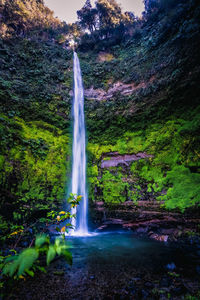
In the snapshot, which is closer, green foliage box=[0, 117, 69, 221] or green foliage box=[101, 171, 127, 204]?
green foliage box=[0, 117, 69, 221]

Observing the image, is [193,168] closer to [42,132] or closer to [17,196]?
[17,196]

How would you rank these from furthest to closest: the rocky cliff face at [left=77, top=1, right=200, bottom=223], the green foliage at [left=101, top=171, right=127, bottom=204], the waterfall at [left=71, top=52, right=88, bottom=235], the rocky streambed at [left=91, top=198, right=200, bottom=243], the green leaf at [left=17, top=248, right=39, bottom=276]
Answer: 1. the waterfall at [left=71, top=52, right=88, bottom=235]
2. the green foliage at [left=101, top=171, right=127, bottom=204]
3. the rocky cliff face at [left=77, top=1, right=200, bottom=223]
4. the rocky streambed at [left=91, top=198, right=200, bottom=243]
5. the green leaf at [left=17, top=248, right=39, bottom=276]

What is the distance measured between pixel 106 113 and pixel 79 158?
13.9 feet

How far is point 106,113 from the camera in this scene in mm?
11695

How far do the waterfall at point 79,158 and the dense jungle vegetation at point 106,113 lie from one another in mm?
541

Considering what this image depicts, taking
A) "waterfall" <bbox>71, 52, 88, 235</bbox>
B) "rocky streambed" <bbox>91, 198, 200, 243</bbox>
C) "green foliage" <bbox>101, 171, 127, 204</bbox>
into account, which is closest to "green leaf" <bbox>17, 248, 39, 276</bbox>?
"rocky streambed" <bbox>91, 198, 200, 243</bbox>

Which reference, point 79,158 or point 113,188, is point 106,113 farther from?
point 113,188

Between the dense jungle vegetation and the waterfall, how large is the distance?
0.54 m

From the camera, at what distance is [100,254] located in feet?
14.5

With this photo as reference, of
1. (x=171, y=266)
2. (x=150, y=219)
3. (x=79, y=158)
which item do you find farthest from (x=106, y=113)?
(x=171, y=266)

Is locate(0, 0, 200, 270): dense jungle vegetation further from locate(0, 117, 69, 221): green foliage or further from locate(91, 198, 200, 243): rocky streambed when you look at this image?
locate(91, 198, 200, 243): rocky streambed

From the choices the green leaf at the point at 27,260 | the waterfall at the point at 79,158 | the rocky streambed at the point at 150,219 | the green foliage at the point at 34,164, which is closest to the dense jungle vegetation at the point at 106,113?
the green foliage at the point at 34,164

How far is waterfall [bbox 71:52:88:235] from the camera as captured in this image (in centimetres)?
922

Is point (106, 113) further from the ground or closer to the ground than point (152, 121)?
further from the ground
